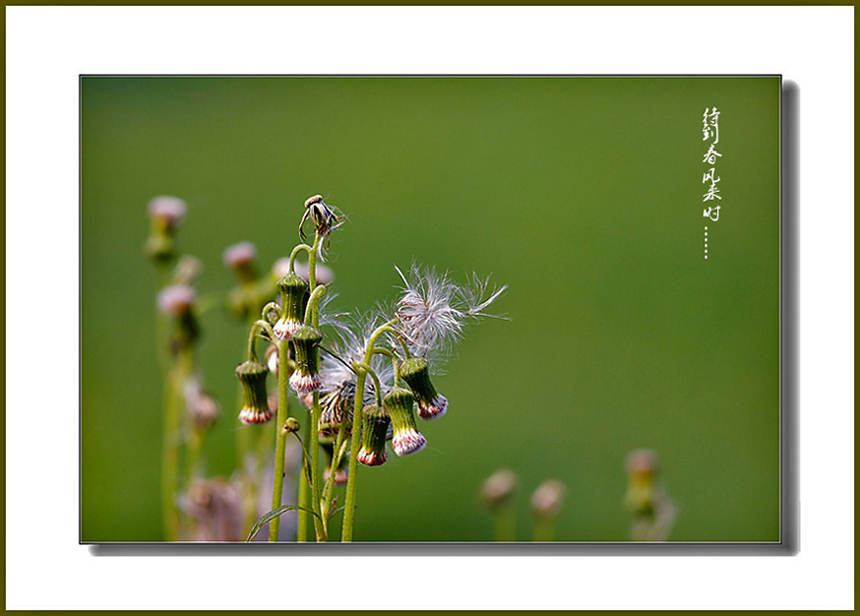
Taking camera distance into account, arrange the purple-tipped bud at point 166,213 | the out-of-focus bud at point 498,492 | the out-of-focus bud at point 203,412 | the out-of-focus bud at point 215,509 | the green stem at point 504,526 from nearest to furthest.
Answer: the out-of-focus bud at point 215,509
the out-of-focus bud at point 203,412
the out-of-focus bud at point 498,492
the purple-tipped bud at point 166,213
the green stem at point 504,526

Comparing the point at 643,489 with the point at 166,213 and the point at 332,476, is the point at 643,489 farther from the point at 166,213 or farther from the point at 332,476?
the point at 166,213

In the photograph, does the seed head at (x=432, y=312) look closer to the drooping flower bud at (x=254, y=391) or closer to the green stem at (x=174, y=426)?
the drooping flower bud at (x=254, y=391)

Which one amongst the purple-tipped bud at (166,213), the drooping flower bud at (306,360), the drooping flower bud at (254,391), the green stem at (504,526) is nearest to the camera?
the drooping flower bud at (306,360)

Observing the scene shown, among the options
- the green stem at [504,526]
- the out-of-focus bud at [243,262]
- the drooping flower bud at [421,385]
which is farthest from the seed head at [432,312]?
the green stem at [504,526]

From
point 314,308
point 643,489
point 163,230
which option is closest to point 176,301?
point 163,230

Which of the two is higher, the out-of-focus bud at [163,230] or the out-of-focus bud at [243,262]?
the out-of-focus bud at [163,230]
